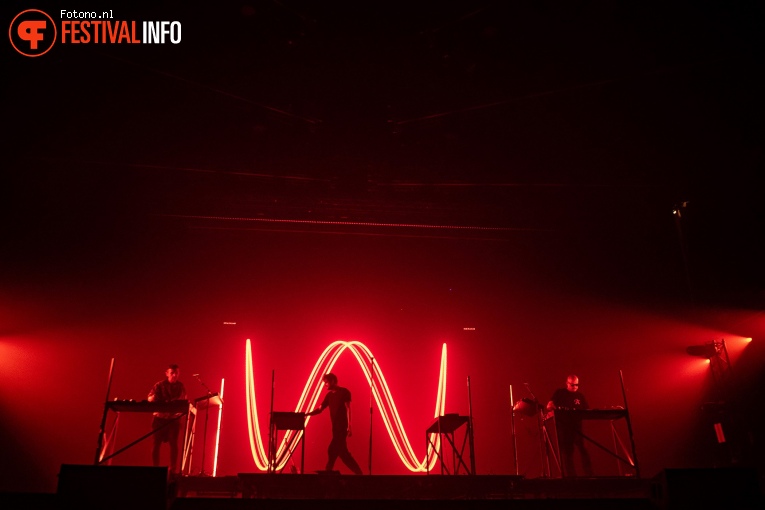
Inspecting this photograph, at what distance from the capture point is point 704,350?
464 inches

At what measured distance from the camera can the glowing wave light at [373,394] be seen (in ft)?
34.7

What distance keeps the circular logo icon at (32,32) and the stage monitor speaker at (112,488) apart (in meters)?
5.49

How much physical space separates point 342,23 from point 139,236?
6237 millimetres

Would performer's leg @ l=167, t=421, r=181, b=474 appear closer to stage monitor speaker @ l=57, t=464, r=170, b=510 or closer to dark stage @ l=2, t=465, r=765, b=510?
dark stage @ l=2, t=465, r=765, b=510

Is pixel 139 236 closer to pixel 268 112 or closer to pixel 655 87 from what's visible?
pixel 268 112

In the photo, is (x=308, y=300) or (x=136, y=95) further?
(x=308, y=300)

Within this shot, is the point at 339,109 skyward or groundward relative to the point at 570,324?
skyward

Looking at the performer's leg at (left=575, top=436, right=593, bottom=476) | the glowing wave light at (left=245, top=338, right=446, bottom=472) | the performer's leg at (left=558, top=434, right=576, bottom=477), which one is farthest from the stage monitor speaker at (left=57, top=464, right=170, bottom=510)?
the performer's leg at (left=575, top=436, right=593, bottom=476)

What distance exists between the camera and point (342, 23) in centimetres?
763

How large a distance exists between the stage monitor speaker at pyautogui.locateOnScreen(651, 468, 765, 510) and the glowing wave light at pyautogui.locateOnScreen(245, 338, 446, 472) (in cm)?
610

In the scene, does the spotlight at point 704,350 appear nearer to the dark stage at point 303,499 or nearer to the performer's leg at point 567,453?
the performer's leg at point 567,453

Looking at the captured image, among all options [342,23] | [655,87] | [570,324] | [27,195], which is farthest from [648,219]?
[27,195]

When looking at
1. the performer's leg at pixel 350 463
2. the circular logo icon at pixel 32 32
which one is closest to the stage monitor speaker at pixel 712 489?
the performer's leg at pixel 350 463

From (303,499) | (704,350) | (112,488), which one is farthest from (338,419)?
(704,350)
